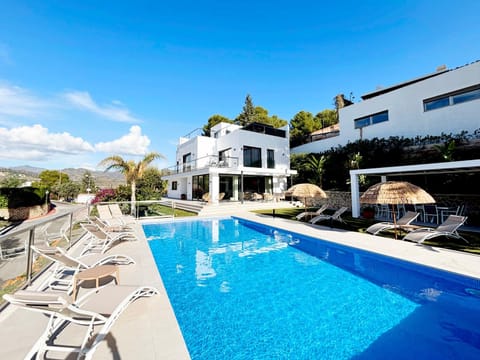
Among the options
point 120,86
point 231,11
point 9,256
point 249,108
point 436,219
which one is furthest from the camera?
point 249,108

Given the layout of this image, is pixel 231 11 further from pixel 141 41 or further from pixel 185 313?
pixel 185 313

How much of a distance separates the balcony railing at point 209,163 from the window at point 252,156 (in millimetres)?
1341

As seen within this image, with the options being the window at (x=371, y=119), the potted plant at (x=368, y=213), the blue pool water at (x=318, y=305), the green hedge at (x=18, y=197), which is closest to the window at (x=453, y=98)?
the window at (x=371, y=119)

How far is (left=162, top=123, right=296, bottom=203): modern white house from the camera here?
74.5 feet

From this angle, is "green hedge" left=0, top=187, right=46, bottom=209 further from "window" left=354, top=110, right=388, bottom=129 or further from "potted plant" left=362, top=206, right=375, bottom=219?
"window" left=354, top=110, right=388, bottom=129

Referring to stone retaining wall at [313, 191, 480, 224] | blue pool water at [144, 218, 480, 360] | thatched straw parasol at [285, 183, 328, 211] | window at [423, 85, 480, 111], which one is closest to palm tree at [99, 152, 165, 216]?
blue pool water at [144, 218, 480, 360]

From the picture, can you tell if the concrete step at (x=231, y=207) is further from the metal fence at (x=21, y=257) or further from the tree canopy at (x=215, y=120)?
the tree canopy at (x=215, y=120)

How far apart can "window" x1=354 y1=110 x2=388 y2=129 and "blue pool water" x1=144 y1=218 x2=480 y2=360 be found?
53.9ft

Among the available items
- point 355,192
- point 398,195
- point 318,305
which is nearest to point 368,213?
point 355,192

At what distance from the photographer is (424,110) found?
16.7 metres

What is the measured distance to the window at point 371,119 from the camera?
19.4 m

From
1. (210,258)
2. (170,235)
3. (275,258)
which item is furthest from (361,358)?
(170,235)

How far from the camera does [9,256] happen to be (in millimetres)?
3566

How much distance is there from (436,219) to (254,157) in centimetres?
1569
